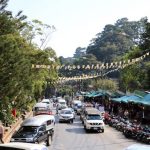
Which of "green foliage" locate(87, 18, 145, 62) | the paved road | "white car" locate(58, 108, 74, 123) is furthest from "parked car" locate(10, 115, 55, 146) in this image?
"green foliage" locate(87, 18, 145, 62)

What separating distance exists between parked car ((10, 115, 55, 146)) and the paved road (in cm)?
71

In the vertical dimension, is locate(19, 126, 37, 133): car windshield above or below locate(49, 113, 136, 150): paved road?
above

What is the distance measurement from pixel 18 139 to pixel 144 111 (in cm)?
1572

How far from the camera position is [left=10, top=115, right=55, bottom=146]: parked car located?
2205cm

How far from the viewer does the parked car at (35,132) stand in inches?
868

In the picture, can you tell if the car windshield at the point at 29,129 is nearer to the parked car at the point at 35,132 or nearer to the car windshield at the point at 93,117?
the parked car at the point at 35,132

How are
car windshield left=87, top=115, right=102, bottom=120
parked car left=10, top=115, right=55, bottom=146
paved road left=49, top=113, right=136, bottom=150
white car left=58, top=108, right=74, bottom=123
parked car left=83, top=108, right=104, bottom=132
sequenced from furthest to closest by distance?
white car left=58, top=108, right=74, bottom=123 < car windshield left=87, top=115, right=102, bottom=120 < parked car left=83, top=108, right=104, bottom=132 < paved road left=49, top=113, right=136, bottom=150 < parked car left=10, top=115, right=55, bottom=146

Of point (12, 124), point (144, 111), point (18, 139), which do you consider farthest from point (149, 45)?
point (18, 139)

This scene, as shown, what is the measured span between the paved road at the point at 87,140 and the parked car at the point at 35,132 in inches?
28.1

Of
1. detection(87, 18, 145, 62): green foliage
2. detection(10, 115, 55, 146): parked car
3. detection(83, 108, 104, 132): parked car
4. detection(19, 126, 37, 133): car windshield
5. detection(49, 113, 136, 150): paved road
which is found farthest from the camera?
detection(87, 18, 145, 62): green foliage

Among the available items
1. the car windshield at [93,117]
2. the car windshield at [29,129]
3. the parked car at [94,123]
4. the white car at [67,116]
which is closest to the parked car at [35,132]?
the car windshield at [29,129]

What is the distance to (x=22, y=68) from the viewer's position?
30.4 meters

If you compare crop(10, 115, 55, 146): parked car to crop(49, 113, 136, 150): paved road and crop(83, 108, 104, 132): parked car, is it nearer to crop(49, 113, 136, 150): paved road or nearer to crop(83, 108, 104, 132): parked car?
crop(49, 113, 136, 150): paved road

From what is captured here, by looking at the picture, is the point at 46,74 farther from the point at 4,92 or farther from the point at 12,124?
the point at 4,92
